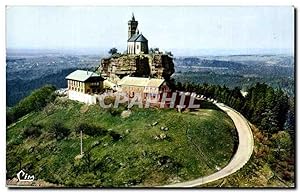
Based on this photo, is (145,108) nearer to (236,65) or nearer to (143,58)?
(143,58)

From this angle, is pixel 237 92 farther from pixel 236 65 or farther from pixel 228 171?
pixel 228 171

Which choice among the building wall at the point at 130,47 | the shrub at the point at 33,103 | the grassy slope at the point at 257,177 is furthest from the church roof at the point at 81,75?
the grassy slope at the point at 257,177

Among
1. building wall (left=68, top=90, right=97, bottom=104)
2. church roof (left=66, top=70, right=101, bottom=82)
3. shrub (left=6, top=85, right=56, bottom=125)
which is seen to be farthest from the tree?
shrub (left=6, top=85, right=56, bottom=125)

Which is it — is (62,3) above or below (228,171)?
above

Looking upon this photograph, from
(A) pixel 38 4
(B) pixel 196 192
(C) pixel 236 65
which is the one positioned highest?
(A) pixel 38 4

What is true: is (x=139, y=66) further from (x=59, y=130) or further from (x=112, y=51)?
(x=59, y=130)

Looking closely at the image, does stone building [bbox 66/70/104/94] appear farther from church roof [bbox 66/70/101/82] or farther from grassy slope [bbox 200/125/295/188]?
grassy slope [bbox 200/125/295/188]

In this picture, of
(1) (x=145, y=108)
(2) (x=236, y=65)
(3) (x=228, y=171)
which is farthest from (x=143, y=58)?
(3) (x=228, y=171)

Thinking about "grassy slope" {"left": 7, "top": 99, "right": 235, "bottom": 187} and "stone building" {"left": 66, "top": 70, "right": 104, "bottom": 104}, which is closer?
"grassy slope" {"left": 7, "top": 99, "right": 235, "bottom": 187}
